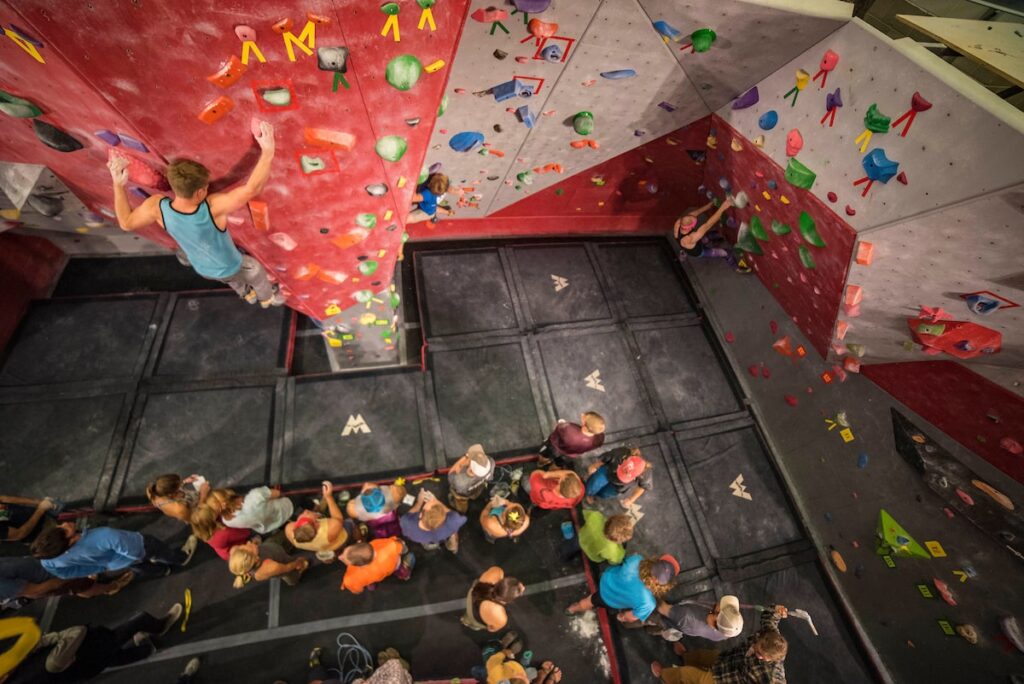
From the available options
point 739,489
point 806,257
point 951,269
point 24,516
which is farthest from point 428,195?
point 739,489

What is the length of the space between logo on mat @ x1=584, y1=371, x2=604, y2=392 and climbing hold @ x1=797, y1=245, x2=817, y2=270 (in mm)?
2276

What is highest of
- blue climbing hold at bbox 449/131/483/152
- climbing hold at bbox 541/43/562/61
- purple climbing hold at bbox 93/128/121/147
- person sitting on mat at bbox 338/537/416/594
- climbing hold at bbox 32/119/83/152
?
blue climbing hold at bbox 449/131/483/152

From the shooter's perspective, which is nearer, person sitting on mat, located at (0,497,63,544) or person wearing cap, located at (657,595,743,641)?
person wearing cap, located at (657,595,743,641)

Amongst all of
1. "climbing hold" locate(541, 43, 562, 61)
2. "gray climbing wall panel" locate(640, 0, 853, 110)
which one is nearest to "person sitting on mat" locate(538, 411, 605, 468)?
"climbing hold" locate(541, 43, 562, 61)

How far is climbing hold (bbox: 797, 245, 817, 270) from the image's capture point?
3.84 metres

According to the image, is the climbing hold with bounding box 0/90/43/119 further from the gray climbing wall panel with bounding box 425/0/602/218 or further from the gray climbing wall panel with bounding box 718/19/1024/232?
the gray climbing wall panel with bounding box 718/19/1024/232

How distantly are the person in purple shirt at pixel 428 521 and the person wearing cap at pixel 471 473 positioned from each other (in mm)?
188

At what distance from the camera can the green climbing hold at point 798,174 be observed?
10.9ft

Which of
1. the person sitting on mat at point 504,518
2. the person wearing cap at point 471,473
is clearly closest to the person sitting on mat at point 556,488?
the person sitting on mat at point 504,518

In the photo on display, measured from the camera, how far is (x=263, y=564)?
3.43m

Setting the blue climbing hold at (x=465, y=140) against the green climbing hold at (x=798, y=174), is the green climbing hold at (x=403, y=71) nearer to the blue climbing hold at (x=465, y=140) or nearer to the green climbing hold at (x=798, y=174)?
the blue climbing hold at (x=465, y=140)

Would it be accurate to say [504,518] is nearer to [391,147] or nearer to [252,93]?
[391,147]

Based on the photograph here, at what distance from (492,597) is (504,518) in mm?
561

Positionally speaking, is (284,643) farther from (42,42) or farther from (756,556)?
(756,556)
